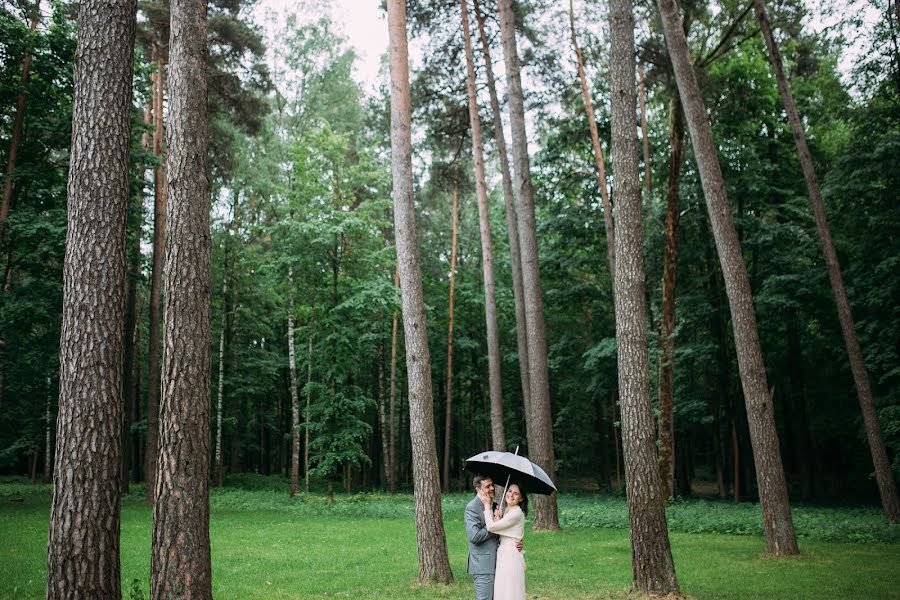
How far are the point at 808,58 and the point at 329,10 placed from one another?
1823 cm

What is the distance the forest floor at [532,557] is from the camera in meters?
8.34

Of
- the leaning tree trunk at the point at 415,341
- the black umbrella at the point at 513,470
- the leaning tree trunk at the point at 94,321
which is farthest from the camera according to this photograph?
the leaning tree trunk at the point at 415,341

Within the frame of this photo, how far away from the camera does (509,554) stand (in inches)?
220

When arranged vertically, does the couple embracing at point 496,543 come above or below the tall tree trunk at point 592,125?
below

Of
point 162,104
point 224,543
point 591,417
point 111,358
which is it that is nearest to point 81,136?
point 111,358

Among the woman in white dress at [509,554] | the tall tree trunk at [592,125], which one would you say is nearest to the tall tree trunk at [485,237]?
the tall tree trunk at [592,125]

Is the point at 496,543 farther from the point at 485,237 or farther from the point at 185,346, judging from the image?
the point at 485,237

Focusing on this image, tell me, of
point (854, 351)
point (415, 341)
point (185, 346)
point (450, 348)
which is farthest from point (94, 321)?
point (450, 348)

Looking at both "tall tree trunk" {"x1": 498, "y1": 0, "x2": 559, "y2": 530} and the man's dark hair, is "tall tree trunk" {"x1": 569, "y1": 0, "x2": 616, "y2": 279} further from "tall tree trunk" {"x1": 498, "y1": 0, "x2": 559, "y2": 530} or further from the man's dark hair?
the man's dark hair

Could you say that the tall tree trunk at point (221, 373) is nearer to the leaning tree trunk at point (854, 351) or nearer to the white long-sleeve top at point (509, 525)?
the leaning tree trunk at point (854, 351)

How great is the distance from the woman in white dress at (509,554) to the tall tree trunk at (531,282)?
7345 millimetres

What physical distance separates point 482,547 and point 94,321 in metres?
3.83

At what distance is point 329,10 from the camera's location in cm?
2700

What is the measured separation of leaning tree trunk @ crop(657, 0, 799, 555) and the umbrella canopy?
588 cm
